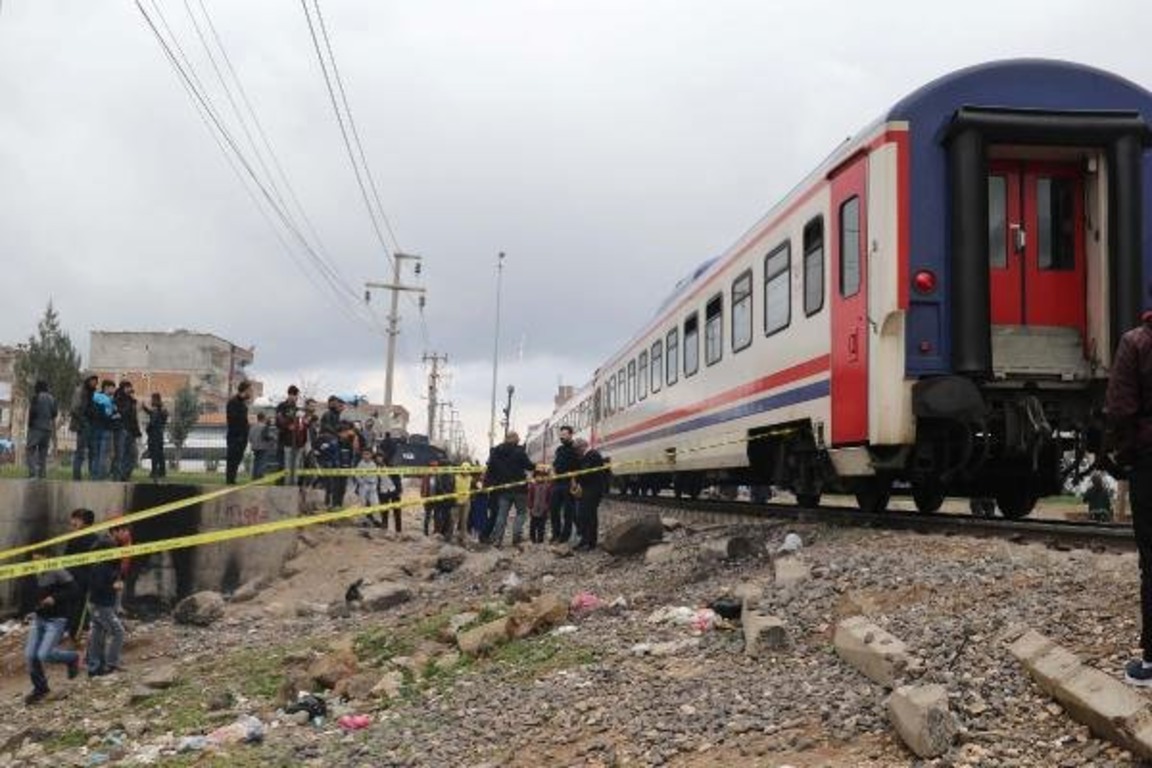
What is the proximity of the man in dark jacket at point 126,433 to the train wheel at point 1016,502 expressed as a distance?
11643 mm

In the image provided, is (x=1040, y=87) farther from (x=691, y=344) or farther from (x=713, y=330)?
(x=691, y=344)

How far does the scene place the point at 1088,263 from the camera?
9.16 metres

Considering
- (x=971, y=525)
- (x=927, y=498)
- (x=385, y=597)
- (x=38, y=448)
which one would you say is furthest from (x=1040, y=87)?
(x=38, y=448)

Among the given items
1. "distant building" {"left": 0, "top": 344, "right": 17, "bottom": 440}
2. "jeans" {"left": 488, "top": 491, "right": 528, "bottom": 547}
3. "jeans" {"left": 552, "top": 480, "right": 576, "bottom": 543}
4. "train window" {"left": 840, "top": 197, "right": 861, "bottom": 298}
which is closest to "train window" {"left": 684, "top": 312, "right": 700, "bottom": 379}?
"jeans" {"left": 552, "top": 480, "right": 576, "bottom": 543}

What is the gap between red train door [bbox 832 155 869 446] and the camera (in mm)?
9305

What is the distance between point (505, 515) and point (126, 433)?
5.72 m

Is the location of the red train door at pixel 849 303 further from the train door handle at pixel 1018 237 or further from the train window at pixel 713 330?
the train window at pixel 713 330

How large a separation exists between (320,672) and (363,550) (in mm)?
8536

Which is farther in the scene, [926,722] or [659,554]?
[659,554]

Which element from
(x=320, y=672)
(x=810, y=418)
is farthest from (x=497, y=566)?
(x=320, y=672)

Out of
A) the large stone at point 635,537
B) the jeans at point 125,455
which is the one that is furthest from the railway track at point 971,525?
the jeans at point 125,455

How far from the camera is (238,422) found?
1619 cm

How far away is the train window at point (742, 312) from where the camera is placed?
510 inches

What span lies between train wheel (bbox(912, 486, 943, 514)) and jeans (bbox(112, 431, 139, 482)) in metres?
11.2
